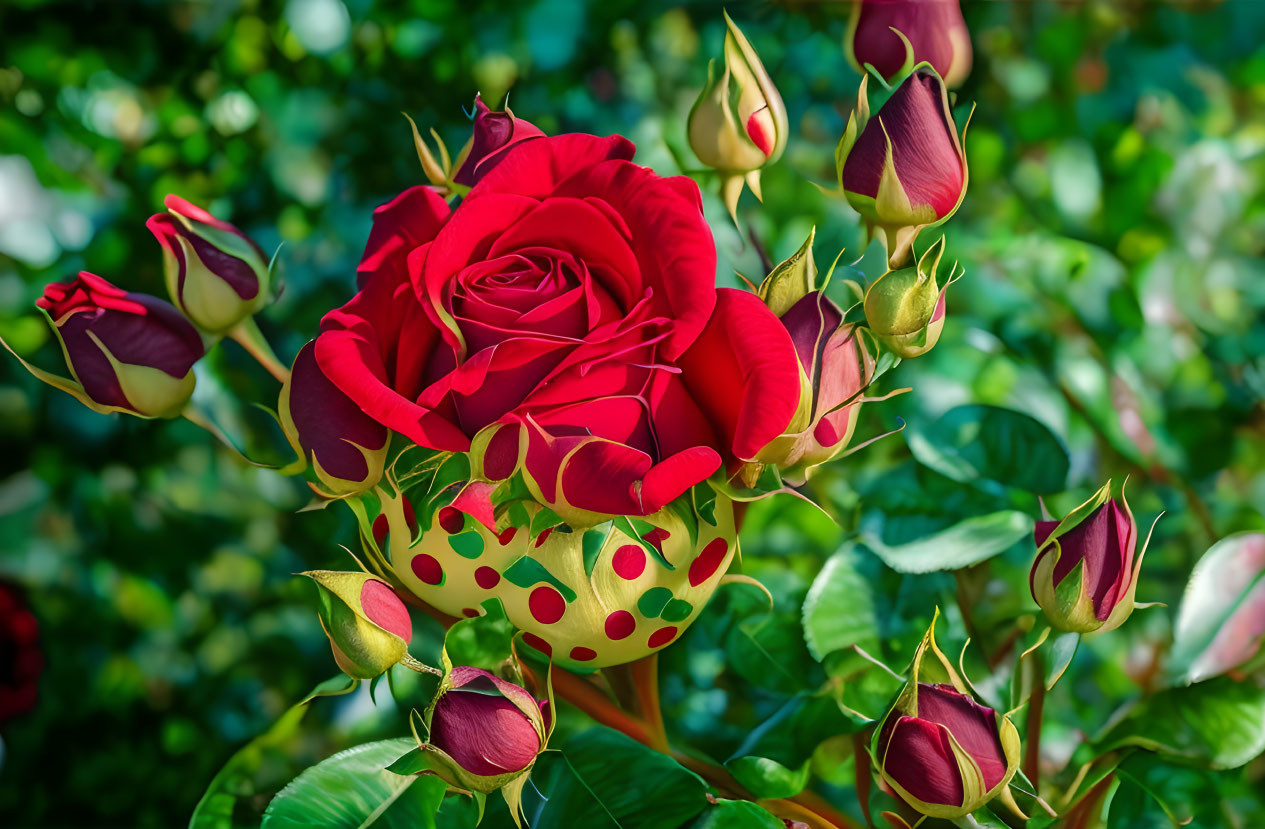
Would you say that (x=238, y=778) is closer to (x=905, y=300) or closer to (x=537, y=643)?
(x=537, y=643)

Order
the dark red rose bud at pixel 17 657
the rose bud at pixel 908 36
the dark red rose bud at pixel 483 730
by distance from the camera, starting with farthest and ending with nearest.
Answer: the dark red rose bud at pixel 17 657
the rose bud at pixel 908 36
the dark red rose bud at pixel 483 730

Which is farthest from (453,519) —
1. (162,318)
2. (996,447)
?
(996,447)

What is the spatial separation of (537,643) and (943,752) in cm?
14

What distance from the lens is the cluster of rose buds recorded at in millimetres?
359

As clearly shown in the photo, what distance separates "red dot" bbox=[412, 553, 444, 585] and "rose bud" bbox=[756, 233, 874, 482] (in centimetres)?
12

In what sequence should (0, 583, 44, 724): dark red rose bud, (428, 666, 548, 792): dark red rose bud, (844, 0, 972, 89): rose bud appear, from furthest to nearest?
(0, 583, 44, 724): dark red rose bud → (844, 0, 972, 89): rose bud → (428, 666, 548, 792): dark red rose bud

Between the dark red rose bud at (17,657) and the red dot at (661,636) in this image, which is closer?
the red dot at (661,636)

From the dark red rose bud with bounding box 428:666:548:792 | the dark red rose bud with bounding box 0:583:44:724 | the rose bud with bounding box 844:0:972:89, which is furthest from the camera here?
the dark red rose bud with bounding box 0:583:44:724

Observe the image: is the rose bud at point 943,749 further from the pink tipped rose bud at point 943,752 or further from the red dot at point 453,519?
the red dot at point 453,519

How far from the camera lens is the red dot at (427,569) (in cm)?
37

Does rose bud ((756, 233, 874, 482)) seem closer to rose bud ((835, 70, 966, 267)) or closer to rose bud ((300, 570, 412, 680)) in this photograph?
rose bud ((835, 70, 966, 267))

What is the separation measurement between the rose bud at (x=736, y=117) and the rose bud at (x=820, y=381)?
6 centimetres

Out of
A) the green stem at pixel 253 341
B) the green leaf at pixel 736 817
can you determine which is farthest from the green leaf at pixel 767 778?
the green stem at pixel 253 341

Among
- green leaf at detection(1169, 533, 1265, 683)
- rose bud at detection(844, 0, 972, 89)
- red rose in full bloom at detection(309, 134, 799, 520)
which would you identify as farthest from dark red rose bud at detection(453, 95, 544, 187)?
green leaf at detection(1169, 533, 1265, 683)
